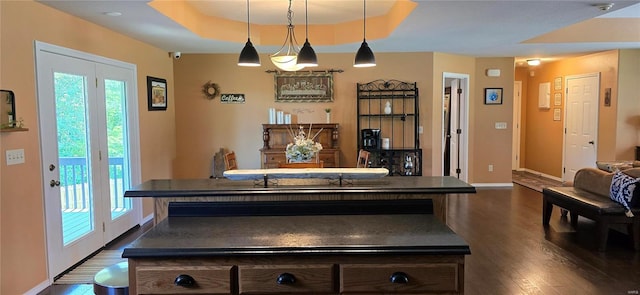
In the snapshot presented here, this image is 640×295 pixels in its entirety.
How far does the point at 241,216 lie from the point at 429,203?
0.94 m

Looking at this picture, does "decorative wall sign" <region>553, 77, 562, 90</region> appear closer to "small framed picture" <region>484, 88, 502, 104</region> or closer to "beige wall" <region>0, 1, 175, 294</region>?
"small framed picture" <region>484, 88, 502, 104</region>

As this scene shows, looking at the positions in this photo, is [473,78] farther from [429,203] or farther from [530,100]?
[429,203]

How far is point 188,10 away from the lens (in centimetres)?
456

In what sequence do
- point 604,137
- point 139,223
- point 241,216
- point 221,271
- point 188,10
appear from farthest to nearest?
point 604,137
point 139,223
point 188,10
point 241,216
point 221,271

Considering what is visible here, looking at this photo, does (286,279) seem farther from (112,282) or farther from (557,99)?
(557,99)

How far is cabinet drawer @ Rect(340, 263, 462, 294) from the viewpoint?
1682mm

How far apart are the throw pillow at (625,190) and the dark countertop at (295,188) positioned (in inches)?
111

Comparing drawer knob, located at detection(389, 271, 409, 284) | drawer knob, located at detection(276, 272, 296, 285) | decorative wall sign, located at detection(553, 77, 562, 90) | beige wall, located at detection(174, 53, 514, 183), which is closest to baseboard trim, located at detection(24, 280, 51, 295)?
drawer knob, located at detection(276, 272, 296, 285)

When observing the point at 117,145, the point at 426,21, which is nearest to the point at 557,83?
the point at 426,21

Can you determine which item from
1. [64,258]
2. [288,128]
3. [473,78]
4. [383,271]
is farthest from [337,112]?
[383,271]

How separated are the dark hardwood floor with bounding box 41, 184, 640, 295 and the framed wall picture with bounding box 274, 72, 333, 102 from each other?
251 cm

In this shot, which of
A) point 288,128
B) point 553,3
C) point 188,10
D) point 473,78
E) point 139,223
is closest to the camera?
point 553,3

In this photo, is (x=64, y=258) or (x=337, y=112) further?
(x=337, y=112)

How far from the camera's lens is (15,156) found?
3.07 metres
